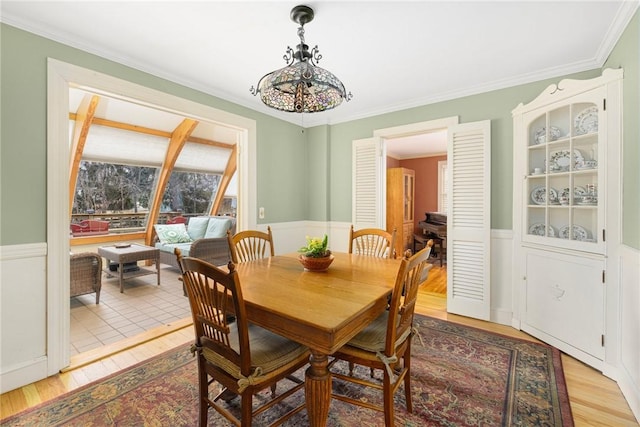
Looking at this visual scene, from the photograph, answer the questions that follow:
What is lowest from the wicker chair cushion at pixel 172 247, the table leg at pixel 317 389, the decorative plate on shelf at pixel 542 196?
the table leg at pixel 317 389

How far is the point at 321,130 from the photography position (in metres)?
4.24

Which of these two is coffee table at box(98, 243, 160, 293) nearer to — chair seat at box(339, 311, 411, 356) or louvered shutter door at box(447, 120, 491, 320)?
chair seat at box(339, 311, 411, 356)

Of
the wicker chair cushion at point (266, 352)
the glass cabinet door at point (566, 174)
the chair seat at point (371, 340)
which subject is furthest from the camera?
the glass cabinet door at point (566, 174)

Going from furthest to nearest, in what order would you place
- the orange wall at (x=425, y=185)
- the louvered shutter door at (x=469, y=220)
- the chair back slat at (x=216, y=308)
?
1. the orange wall at (x=425, y=185)
2. the louvered shutter door at (x=469, y=220)
3. the chair back slat at (x=216, y=308)

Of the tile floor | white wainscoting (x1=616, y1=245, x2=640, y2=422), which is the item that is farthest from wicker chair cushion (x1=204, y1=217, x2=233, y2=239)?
white wainscoting (x1=616, y1=245, x2=640, y2=422)

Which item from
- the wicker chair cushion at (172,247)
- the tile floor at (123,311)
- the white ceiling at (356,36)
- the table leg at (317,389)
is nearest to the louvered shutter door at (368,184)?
the white ceiling at (356,36)

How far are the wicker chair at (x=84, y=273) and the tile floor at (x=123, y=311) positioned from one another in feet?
0.77

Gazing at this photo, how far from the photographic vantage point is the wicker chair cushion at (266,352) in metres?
1.34

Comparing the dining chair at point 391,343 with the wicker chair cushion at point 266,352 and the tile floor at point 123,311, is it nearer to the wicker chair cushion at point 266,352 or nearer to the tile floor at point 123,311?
the wicker chair cushion at point 266,352

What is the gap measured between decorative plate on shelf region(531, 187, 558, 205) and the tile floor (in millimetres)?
3885

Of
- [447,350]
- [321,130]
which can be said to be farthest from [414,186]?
[447,350]

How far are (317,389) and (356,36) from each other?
2.30 meters

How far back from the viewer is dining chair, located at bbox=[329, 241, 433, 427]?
137cm

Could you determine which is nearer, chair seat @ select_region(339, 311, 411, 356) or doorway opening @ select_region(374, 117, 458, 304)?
chair seat @ select_region(339, 311, 411, 356)
